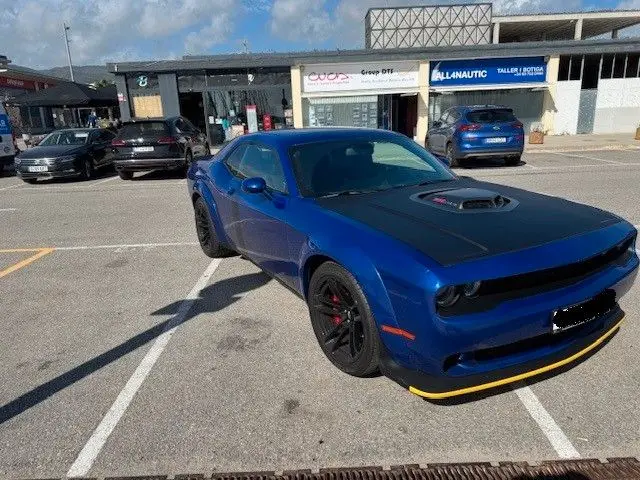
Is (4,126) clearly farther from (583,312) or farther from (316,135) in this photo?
(583,312)

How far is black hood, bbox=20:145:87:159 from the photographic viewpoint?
40.5 feet

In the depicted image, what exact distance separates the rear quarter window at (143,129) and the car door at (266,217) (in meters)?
8.35

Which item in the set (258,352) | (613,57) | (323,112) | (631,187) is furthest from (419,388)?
(613,57)

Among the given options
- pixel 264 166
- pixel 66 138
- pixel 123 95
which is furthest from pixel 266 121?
pixel 264 166

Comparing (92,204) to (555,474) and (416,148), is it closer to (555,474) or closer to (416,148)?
(416,148)

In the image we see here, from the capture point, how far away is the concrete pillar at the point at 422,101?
21953 mm

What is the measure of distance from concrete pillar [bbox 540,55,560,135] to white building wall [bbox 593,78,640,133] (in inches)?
95.2

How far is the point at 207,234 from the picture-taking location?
5.51 m

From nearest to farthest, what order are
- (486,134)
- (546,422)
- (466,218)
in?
1. (546,422)
2. (466,218)
3. (486,134)

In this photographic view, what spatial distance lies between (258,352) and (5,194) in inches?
424

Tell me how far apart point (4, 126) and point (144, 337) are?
14830 millimetres

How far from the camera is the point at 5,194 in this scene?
37.2ft

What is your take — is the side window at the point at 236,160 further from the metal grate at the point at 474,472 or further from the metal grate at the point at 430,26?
the metal grate at the point at 430,26

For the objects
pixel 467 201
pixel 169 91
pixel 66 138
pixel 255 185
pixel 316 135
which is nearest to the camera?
pixel 467 201
